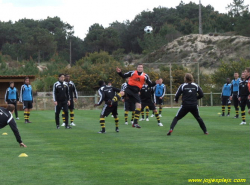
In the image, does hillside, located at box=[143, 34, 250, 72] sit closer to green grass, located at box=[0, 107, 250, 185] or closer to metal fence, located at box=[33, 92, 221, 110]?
metal fence, located at box=[33, 92, 221, 110]

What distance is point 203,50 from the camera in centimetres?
8269

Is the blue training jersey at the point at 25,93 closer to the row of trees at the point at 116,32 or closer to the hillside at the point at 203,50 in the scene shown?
the hillside at the point at 203,50

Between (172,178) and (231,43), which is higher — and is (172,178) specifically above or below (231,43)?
below

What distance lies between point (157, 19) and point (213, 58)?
34.7 meters

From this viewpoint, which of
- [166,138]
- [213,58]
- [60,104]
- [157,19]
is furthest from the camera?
[157,19]

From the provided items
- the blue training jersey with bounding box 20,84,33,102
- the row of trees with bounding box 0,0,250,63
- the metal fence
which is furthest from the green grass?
the row of trees with bounding box 0,0,250,63

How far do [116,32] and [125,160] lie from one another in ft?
305

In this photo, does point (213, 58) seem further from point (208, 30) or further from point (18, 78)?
point (18, 78)

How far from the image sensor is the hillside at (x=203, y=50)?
76.8 m

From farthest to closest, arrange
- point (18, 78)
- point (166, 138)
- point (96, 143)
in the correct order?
point (18, 78) → point (166, 138) → point (96, 143)

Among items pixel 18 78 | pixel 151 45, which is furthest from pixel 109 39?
pixel 18 78

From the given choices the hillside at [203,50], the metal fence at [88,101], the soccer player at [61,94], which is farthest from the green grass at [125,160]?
the hillside at [203,50]

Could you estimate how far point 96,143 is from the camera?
12.6m

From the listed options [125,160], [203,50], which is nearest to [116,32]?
[203,50]
